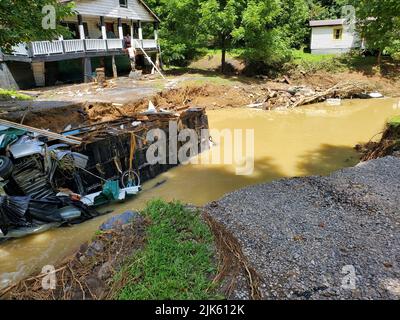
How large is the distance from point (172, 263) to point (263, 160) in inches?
370

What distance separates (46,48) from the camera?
1912 centimetres

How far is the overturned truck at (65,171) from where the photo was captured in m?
8.41

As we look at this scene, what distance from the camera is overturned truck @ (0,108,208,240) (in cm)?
841

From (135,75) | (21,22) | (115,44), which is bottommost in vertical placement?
(135,75)

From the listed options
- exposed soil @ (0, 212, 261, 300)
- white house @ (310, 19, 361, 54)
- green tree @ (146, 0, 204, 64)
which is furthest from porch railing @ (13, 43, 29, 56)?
white house @ (310, 19, 361, 54)

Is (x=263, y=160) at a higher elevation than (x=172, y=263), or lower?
lower

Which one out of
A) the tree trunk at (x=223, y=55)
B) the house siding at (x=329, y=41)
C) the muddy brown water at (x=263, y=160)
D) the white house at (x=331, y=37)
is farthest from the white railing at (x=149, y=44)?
the house siding at (x=329, y=41)

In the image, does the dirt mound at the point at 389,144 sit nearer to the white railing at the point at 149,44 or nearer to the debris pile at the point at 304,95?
the debris pile at the point at 304,95

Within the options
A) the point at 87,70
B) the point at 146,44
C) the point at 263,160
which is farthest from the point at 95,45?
the point at 263,160

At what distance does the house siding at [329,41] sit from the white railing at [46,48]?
24088 mm

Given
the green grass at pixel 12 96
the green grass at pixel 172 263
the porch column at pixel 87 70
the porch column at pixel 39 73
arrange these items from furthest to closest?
1. the porch column at pixel 87 70
2. the porch column at pixel 39 73
3. the green grass at pixel 12 96
4. the green grass at pixel 172 263

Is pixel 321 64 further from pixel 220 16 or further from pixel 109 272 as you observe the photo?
pixel 109 272
